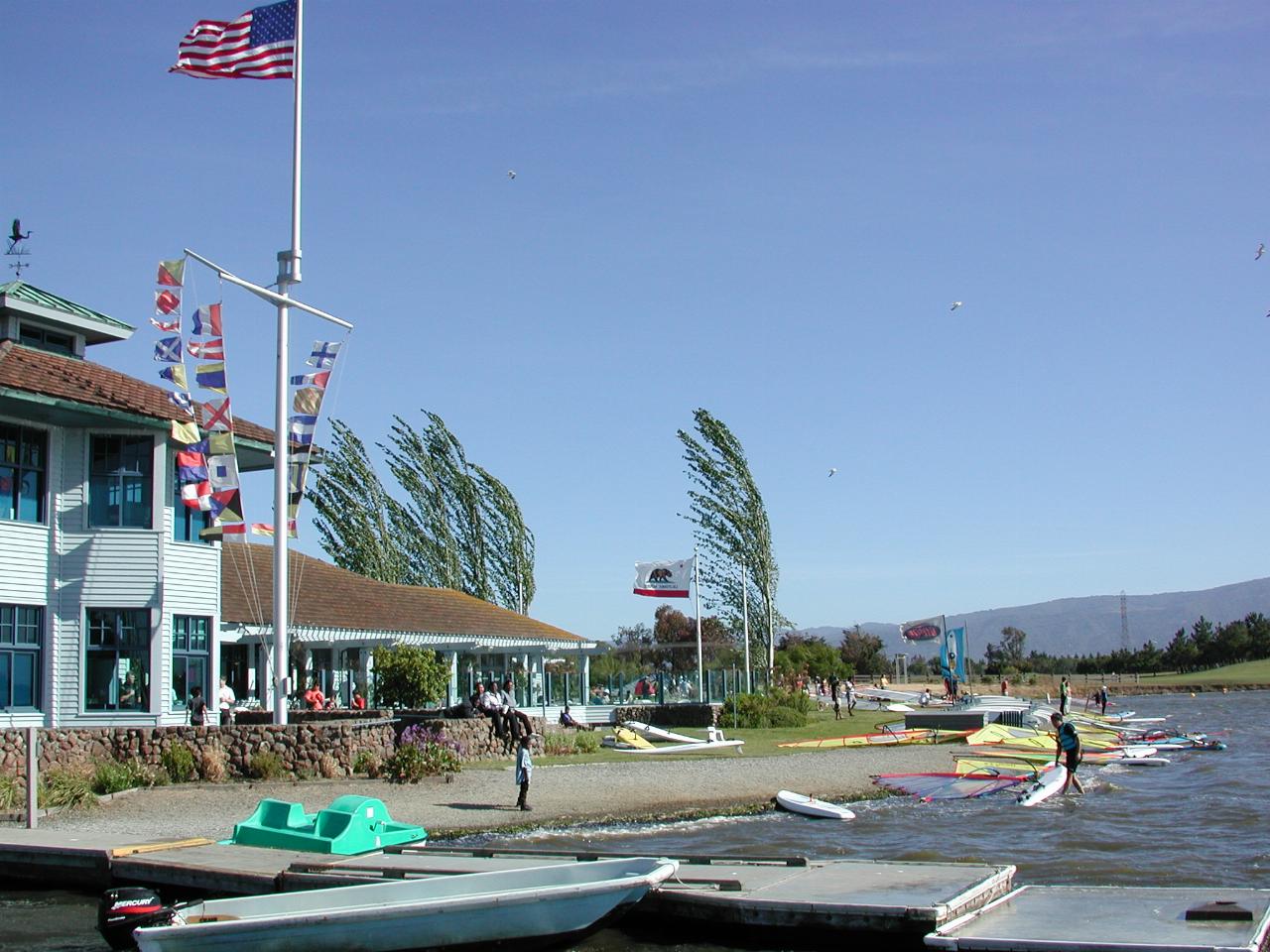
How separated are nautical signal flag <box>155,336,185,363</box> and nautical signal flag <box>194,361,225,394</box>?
1.61ft

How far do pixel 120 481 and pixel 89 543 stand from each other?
4.48 ft

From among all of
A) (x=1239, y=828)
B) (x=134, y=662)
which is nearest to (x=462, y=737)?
(x=134, y=662)

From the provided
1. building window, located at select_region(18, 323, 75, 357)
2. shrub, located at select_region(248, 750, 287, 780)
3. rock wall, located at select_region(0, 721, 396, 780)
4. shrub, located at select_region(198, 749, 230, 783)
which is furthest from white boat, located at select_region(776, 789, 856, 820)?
building window, located at select_region(18, 323, 75, 357)

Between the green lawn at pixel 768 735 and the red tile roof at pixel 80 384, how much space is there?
9622 millimetres

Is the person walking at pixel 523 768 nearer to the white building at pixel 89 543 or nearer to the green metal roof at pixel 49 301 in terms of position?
the white building at pixel 89 543

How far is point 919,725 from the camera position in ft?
151

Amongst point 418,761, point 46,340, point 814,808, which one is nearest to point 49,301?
point 46,340

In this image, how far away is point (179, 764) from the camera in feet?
79.4

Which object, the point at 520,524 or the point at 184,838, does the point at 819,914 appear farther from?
the point at 520,524

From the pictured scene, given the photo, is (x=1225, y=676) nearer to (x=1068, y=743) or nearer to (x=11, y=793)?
(x=1068, y=743)

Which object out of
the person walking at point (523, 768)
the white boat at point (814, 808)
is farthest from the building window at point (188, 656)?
the white boat at point (814, 808)

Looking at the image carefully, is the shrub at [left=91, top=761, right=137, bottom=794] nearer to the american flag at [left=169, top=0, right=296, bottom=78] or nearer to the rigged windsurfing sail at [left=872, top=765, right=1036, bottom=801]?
the american flag at [left=169, top=0, right=296, bottom=78]

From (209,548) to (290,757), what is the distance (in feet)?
18.7

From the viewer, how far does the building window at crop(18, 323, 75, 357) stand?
2867cm
